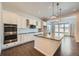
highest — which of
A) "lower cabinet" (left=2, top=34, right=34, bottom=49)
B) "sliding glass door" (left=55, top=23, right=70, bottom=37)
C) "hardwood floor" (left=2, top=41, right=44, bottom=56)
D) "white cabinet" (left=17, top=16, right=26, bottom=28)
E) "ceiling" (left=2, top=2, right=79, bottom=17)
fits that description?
"ceiling" (left=2, top=2, right=79, bottom=17)

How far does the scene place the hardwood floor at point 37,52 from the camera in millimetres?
2532

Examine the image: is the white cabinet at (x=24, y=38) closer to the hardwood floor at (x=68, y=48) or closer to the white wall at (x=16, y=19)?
the white wall at (x=16, y=19)

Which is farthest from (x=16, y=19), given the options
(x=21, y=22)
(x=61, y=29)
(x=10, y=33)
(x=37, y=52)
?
(x=61, y=29)

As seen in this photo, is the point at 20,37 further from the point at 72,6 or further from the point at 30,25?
the point at 72,6

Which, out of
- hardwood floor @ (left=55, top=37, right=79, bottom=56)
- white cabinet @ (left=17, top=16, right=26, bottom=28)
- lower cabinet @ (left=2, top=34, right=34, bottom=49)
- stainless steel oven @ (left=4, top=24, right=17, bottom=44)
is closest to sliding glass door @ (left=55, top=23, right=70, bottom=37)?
hardwood floor @ (left=55, top=37, right=79, bottom=56)

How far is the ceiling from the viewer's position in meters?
2.49

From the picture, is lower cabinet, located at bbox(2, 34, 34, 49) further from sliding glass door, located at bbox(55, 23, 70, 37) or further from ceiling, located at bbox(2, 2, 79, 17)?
sliding glass door, located at bbox(55, 23, 70, 37)

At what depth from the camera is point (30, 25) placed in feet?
8.87

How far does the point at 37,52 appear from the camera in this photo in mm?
2693

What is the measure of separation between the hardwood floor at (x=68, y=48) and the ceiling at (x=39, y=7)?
73 centimetres

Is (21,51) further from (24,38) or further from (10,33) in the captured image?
(10,33)

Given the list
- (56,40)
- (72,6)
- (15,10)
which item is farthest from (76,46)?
(15,10)

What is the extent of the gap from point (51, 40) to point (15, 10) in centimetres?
121

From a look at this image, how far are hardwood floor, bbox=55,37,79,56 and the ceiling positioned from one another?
73 cm
